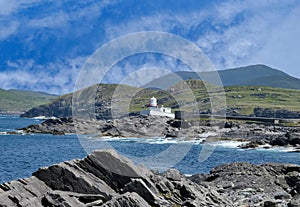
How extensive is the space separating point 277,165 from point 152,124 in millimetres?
111181

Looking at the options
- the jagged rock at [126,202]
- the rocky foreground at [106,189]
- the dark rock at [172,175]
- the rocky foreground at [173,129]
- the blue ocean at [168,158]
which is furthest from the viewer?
the rocky foreground at [173,129]

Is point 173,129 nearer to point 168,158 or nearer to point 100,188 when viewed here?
point 168,158

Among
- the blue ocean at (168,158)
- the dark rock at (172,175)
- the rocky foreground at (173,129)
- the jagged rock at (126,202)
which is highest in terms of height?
the jagged rock at (126,202)

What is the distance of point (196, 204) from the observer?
28734 millimetres

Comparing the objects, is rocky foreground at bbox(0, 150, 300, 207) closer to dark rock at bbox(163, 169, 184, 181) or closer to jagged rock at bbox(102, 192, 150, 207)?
jagged rock at bbox(102, 192, 150, 207)

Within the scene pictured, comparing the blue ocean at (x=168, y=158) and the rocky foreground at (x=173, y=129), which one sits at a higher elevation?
the rocky foreground at (x=173, y=129)

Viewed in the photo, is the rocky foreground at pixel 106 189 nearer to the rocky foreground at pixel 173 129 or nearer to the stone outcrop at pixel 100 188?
the stone outcrop at pixel 100 188

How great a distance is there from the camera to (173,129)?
15438 centimetres

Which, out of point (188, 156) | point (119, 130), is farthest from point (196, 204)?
point (119, 130)

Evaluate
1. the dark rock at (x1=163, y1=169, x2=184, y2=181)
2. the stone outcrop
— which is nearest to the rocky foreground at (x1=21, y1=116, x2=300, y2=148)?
the dark rock at (x1=163, y1=169, x2=184, y2=181)

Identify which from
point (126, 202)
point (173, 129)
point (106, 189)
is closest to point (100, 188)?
point (106, 189)

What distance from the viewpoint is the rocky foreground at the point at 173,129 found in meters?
135

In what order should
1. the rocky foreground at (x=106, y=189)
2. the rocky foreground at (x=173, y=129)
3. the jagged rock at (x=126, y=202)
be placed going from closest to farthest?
the jagged rock at (x=126, y=202), the rocky foreground at (x=106, y=189), the rocky foreground at (x=173, y=129)

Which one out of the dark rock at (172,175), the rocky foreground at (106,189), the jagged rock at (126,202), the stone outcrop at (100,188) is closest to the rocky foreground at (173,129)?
the dark rock at (172,175)
